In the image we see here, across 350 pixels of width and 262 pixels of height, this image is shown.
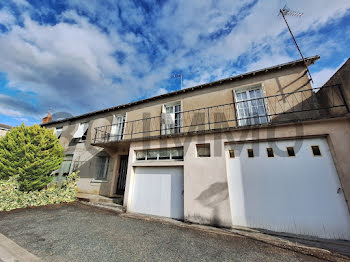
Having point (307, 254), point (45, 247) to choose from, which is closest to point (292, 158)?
point (307, 254)

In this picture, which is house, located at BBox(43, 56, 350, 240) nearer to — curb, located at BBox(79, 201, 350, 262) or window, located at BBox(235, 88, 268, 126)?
window, located at BBox(235, 88, 268, 126)

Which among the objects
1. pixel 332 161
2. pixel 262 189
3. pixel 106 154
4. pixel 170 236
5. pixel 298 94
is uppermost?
pixel 298 94

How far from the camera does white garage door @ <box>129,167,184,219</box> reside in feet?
18.3

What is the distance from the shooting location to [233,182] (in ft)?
16.1

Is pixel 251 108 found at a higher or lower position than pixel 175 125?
higher

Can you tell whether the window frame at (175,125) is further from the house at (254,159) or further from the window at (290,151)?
the window at (290,151)

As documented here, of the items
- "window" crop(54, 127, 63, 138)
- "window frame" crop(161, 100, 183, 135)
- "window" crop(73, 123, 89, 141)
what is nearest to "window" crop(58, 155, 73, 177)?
"window" crop(73, 123, 89, 141)

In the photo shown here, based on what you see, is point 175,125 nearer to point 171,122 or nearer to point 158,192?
point 171,122

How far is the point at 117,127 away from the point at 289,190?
9.94 meters

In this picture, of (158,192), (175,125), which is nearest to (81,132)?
(175,125)

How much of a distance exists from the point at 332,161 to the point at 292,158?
0.96 meters

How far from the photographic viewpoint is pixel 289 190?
4277 millimetres

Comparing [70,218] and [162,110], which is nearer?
[70,218]

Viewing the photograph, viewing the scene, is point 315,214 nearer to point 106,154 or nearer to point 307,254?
point 307,254
